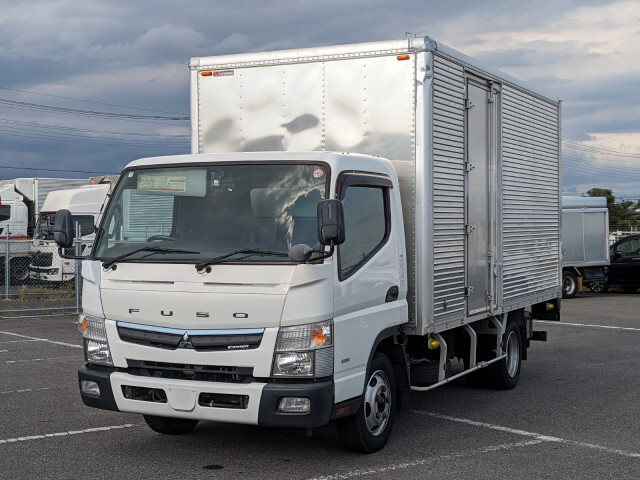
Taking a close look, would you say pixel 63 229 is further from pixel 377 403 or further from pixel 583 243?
pixel 583 243

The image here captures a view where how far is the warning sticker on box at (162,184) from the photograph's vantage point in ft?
22.7

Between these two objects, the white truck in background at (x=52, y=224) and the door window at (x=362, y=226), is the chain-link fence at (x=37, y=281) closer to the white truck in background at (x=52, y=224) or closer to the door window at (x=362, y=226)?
the white truck in background at (x=52, y=224)

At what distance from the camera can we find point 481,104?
9.17m

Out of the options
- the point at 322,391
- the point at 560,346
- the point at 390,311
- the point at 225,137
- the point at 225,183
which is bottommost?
the point at 560,346

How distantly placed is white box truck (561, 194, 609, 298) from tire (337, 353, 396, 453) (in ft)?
62.3

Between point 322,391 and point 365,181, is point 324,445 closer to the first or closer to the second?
point 322,391

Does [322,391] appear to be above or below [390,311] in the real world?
below

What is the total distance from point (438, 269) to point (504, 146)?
2466 millimetres

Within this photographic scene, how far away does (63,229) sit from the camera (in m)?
6.86

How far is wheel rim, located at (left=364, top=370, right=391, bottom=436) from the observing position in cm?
695

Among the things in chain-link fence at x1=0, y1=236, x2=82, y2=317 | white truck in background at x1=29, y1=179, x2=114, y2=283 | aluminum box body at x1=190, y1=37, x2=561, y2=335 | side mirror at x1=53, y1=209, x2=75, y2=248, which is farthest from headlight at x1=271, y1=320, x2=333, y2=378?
white truck in background at x1=29, y1=179, x2=114, y2=283

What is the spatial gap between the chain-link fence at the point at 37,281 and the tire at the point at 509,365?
1123 centimetres

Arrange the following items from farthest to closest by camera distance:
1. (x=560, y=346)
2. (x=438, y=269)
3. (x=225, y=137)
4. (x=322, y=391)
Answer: (x=560, y=346) → (x=225, y=137) → (x=438, y=269) → (x=322, y=391)

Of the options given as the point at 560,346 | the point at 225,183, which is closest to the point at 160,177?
Result: the point at 225,183
